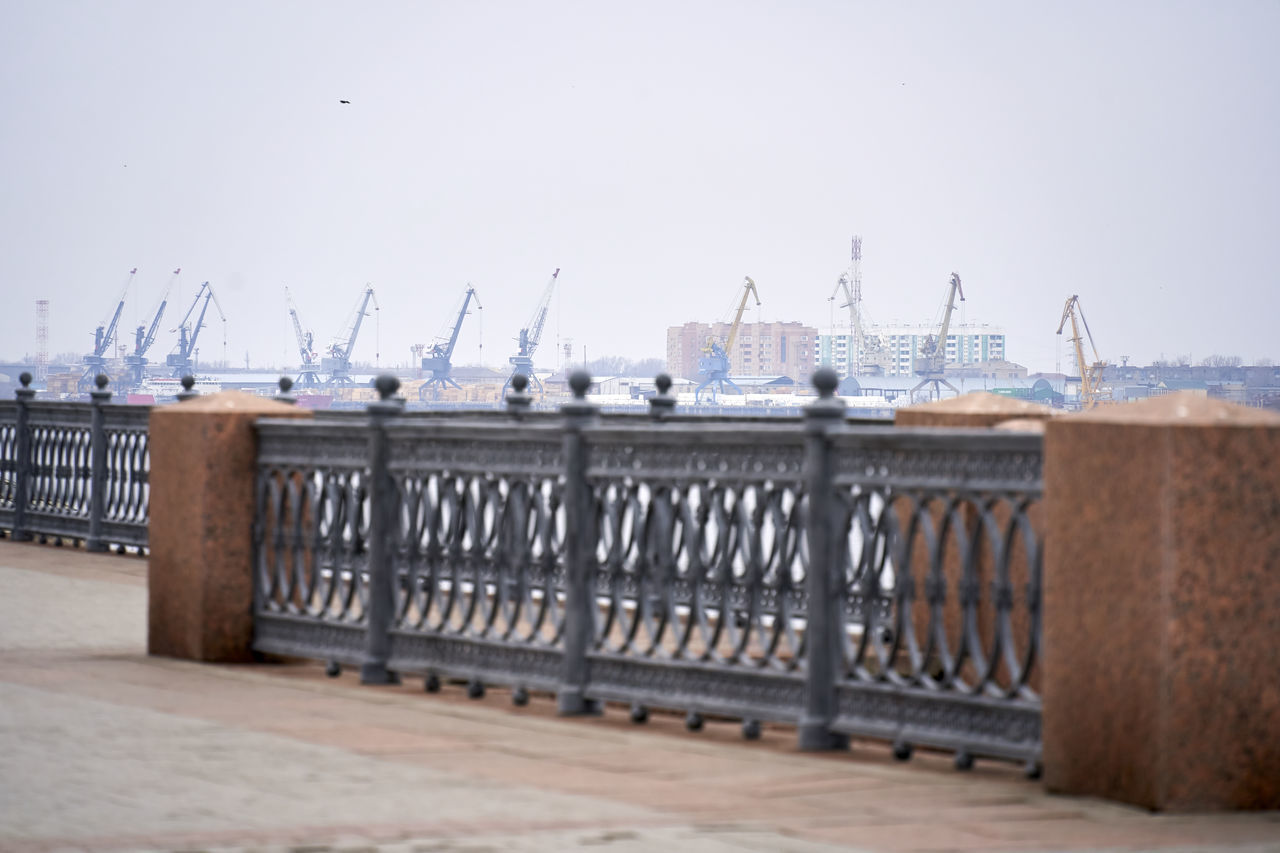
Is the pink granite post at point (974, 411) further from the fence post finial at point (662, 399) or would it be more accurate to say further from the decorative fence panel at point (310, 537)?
the fence post finial at point (662, 399)

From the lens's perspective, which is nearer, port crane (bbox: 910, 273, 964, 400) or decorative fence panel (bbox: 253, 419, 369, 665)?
decorative fence panel (bbox: 253, 419, 369, 665)

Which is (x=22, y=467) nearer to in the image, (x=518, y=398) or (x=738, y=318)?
(x=518, y=398)

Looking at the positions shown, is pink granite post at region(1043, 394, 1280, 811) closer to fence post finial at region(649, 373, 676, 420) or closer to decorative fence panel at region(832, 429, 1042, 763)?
decorative fence panel at region(832, 429, 1042, 763)

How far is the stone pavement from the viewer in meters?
5.03

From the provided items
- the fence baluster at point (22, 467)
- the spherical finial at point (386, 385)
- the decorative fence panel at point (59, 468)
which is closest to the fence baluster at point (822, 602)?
the spherical finial at point (386, 385)

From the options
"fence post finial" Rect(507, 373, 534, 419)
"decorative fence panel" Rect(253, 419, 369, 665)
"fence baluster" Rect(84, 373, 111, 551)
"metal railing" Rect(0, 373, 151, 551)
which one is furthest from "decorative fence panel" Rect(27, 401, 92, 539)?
"decorative fence panel" Rect(253, 419, 369, 665)

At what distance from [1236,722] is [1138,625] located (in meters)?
0.38

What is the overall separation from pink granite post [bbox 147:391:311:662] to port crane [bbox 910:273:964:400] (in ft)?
362

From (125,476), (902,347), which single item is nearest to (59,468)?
(125,476)

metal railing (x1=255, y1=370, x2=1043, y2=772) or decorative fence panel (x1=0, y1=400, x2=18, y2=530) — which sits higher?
decorative fence panel (x1=0, y1=400, x2=18, y2=530)

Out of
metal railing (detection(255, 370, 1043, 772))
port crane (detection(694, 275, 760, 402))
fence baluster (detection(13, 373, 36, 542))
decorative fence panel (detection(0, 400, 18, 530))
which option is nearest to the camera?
metal railing (detection(255, 370, 1043, 772))

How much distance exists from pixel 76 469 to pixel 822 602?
11.2 metres

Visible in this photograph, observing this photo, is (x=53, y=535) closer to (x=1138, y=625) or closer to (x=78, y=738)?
(x=78, y=738)

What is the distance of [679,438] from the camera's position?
7250 millimetres
